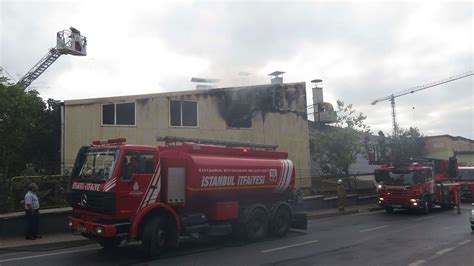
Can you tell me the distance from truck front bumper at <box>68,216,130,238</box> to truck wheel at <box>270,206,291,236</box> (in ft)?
18.7

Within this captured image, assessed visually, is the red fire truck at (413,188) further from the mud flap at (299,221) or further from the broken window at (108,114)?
the broken window at (108,114)

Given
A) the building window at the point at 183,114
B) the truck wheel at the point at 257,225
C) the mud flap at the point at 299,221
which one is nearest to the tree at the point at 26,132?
the building window at the point at 183,114

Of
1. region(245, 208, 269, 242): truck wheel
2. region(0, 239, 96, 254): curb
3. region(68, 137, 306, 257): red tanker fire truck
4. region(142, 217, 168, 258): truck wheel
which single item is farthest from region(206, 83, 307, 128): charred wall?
region(142, 217, 168, 258): truck wheel

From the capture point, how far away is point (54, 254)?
35.5ft

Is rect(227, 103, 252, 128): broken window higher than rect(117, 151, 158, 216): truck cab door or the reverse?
higher

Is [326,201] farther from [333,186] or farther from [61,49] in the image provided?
[61,49]

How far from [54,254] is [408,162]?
60.5 ft

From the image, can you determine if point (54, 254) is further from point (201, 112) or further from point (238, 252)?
point (201, 112)

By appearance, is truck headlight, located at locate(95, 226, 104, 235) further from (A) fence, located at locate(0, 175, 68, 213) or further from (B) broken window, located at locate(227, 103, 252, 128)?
(B) broken window, located at locate(227, 103, 252, 128)

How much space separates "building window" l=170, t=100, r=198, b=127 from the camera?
22.8 metres

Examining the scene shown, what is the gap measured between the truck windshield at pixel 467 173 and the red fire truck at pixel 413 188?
22.6 feet

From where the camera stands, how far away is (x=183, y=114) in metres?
23.1

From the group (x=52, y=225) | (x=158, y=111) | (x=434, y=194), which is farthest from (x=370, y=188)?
(x=52, y=225)

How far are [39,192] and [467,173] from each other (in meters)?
27.9
